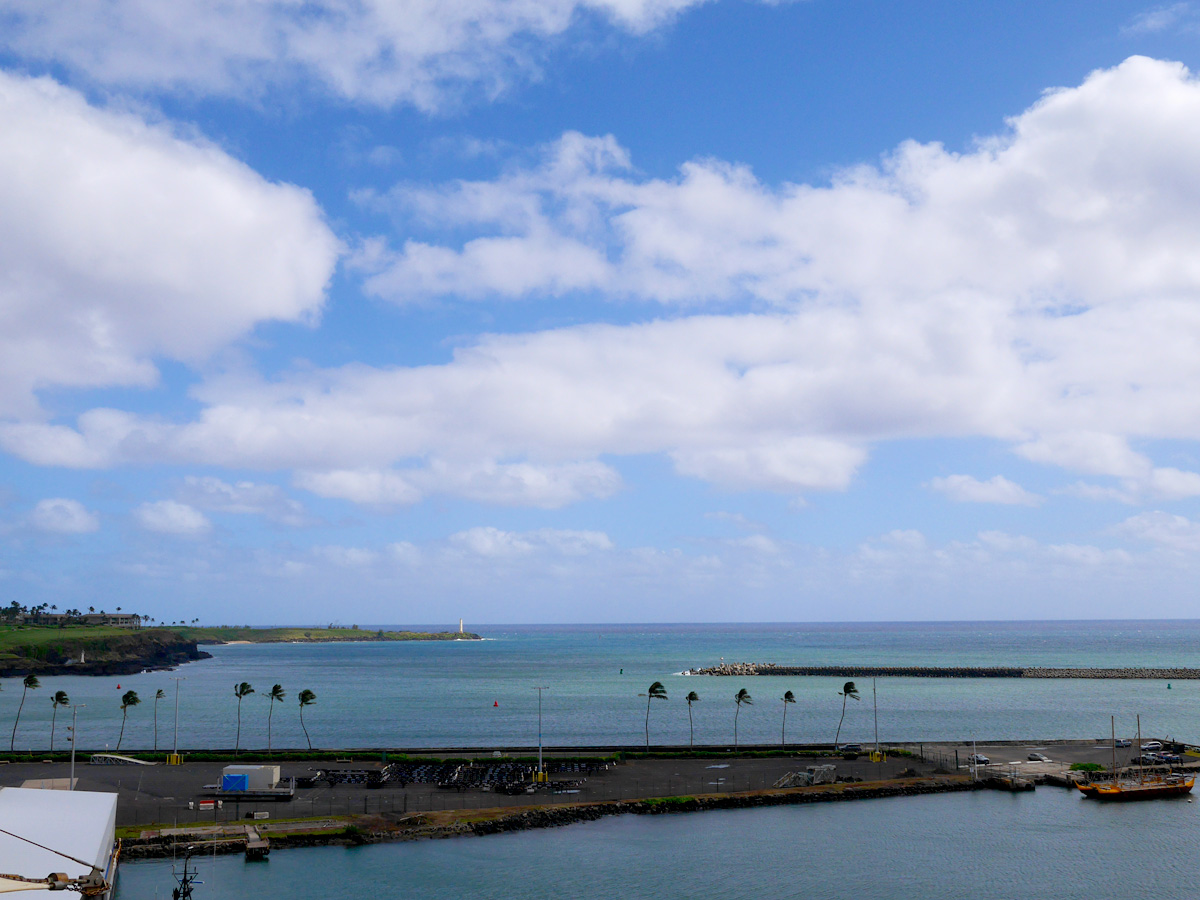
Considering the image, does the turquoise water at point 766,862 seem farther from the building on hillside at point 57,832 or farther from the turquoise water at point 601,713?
the turquoise water at point 601,713

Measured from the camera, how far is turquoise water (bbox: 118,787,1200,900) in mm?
48531

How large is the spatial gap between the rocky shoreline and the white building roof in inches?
220

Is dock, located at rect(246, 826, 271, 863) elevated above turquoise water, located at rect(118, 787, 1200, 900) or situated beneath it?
elevated above

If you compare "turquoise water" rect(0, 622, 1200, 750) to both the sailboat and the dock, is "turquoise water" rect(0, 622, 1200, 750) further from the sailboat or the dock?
the dock

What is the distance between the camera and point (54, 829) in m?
41.6

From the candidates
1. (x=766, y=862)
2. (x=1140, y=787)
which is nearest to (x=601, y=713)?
(x=1140, y=787)

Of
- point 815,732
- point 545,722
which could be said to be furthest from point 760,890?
point 545,722

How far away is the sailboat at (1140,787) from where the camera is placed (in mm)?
69188

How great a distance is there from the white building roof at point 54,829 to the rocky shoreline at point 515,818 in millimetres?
5587

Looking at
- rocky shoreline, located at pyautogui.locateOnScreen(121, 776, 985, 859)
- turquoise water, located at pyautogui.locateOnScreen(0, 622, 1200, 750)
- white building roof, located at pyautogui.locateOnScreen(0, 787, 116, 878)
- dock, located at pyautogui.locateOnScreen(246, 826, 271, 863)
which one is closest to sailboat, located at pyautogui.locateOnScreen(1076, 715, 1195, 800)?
rocky shoreline, located at pyautogui.locateOnScreen(121, 776, 985, 859)

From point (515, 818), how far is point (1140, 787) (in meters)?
48.2

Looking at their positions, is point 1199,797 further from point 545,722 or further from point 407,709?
point 407,709

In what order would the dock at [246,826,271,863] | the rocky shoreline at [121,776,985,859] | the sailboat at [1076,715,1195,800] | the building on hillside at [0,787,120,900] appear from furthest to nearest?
the sailboat at [1076,715,1195,800]
the rocky shoreline at [121,776,985,859]
the dock at [246,826,271,863]
the building on hillside at [0,787,120,900]

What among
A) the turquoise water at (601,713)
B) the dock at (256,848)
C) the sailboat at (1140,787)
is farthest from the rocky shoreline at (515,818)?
the turquoise water at (601,713)
